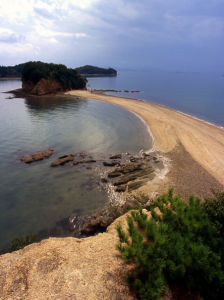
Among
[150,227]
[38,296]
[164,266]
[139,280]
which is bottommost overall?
[38,296]

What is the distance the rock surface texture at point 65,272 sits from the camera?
6816 millimetres

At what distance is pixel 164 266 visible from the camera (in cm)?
599

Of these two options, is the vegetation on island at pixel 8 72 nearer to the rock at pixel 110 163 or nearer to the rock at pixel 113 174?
the rock at pixel 110 163

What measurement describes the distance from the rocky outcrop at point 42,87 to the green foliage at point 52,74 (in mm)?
1667

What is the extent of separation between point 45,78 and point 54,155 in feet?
215

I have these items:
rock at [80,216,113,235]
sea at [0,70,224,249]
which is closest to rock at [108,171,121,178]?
sea at [0,70,224,249]

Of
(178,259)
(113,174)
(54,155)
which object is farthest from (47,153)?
(178,259)

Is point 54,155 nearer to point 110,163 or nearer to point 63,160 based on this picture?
point 63,160

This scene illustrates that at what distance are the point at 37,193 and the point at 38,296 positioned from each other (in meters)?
12.9

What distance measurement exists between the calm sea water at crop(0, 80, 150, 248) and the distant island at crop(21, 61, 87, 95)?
27516 mm

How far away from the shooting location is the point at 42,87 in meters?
78.9

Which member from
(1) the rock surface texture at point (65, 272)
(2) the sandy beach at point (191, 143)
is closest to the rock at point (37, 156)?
(1) the rock surface texture at point (65, 272)

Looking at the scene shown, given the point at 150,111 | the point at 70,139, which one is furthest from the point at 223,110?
the point at 70,139

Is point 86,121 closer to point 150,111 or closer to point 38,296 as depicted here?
point 150,111
